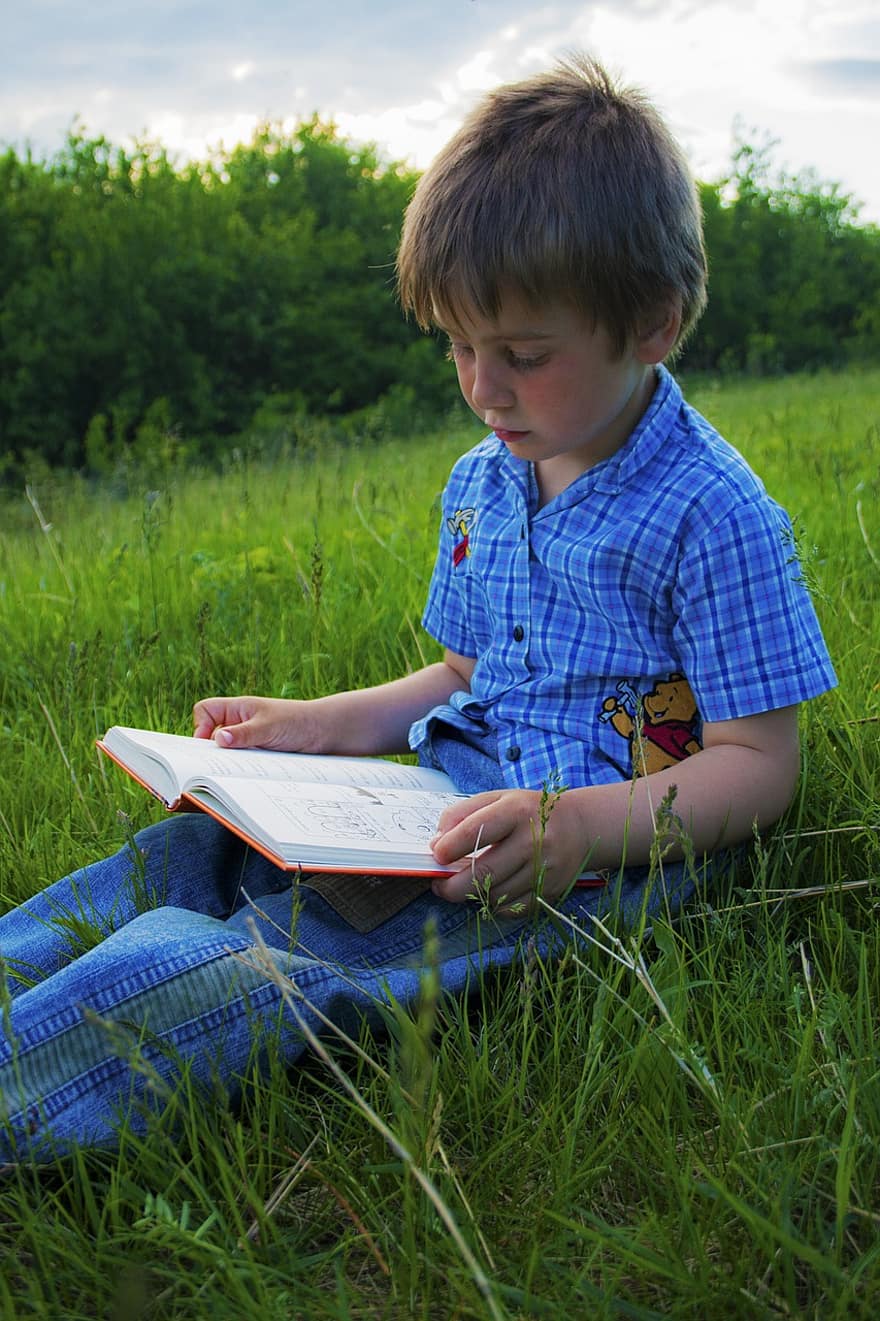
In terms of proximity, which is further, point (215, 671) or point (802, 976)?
point (215, 671)

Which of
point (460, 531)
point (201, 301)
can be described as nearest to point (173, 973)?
point (460, 531)

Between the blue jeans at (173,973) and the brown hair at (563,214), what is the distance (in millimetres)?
873

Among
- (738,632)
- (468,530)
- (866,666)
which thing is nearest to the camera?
(738,632)

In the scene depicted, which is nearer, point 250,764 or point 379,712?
point 250,764

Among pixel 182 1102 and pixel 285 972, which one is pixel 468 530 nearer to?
pixel 285 972

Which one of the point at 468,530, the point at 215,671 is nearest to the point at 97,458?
the point at 215,671

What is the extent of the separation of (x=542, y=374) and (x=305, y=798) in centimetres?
71

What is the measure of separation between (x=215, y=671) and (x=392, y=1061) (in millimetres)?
1726

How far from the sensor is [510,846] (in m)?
Answer: 1.58

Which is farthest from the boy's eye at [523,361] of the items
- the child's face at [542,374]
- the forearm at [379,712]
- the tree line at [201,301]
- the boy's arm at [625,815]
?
the tree line at [201,301]

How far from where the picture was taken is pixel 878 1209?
122cm

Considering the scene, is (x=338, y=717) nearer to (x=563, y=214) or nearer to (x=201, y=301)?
(x=563, y=214)

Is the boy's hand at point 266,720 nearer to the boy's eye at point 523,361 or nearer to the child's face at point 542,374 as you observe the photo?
the child's face at point 542,374

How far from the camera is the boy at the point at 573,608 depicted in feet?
5.41
